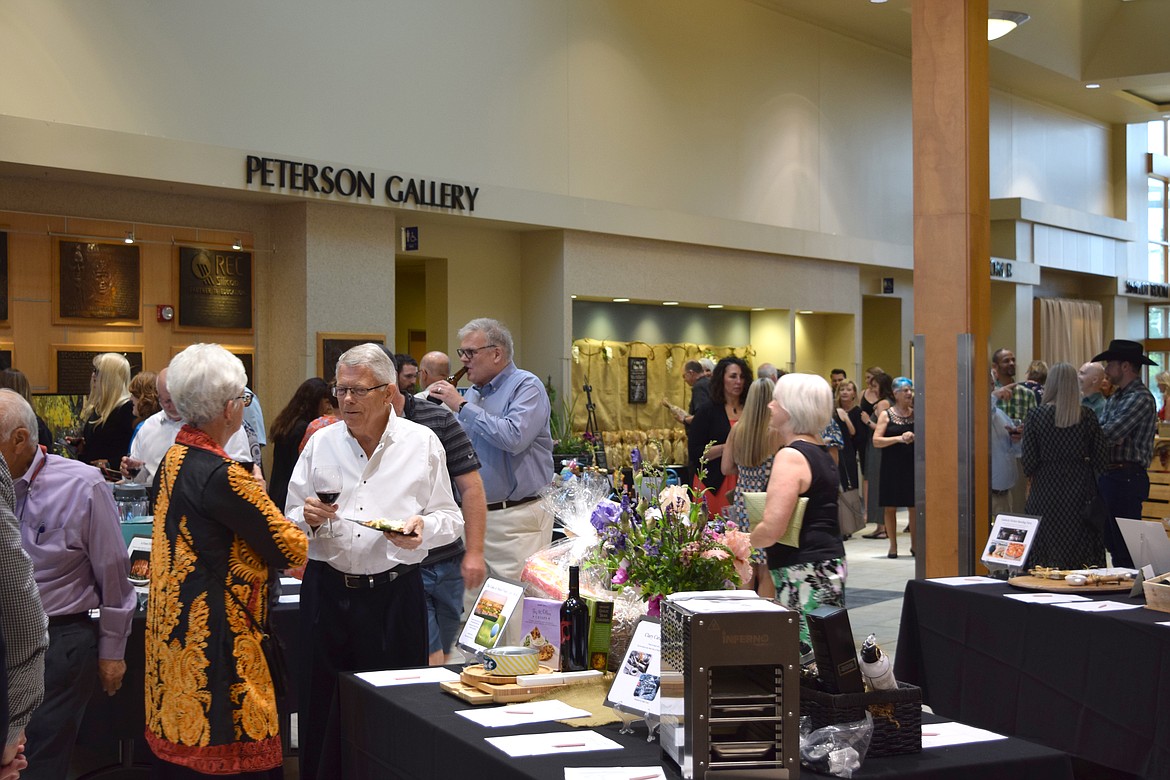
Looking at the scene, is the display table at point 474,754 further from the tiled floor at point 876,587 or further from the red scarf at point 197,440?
the tiled floor at point 876,587

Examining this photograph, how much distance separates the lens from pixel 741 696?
8.18 ft

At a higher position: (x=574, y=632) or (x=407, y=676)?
(x=574, y=632)

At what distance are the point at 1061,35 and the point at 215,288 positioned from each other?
12.5 metres

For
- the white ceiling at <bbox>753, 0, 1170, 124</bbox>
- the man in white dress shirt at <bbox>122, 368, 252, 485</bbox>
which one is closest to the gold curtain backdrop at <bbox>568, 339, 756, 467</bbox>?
the white ceiling at <bbox>753, 0, 1170, 124</bbox>

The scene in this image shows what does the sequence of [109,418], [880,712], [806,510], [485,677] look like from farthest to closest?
[109,418], [806,510], [485,677], [880,712]

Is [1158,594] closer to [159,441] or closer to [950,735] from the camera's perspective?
[950,735]

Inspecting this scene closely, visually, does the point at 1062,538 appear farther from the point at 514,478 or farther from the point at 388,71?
the point at 388,71

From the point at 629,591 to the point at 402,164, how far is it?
8666 mm

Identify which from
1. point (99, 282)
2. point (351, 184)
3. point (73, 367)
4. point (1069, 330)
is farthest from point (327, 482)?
point (1069, 330)

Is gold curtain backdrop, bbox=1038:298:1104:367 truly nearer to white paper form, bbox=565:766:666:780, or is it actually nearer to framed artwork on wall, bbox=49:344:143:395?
framed artwork on wall, bbox=49:344:143:395

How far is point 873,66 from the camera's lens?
17.4 metres

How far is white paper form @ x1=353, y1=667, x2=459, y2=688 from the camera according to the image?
3.43 m

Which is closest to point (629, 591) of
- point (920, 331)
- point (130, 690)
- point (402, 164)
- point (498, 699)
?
point (498, 699)

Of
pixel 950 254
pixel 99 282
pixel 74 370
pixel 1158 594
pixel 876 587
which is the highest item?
pixel 99 282
